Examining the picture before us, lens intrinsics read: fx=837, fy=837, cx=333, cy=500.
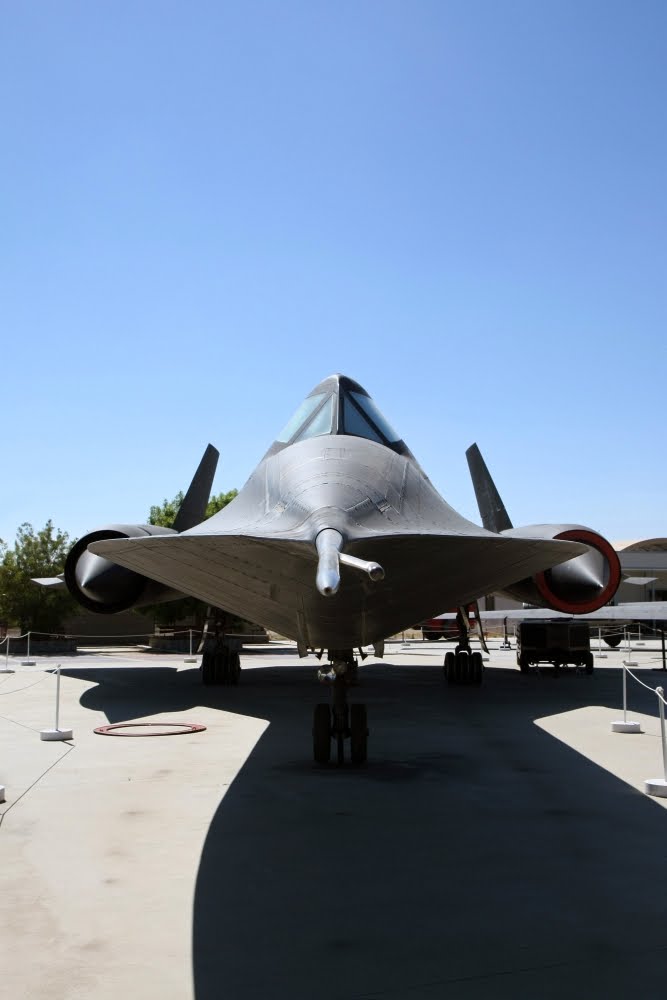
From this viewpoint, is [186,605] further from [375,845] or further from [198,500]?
[375,845]

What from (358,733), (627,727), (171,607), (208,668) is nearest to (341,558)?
(358,733)

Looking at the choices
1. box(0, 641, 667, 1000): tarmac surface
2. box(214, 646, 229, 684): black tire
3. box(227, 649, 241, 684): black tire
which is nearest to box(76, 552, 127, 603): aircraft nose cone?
box(214, 646, 229, 684): black tire

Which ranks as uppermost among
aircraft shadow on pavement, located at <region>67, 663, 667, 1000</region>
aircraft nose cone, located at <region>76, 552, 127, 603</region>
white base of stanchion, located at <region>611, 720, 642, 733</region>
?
aircraft nose cone, located at <region>76, 552, 127, 603</region>

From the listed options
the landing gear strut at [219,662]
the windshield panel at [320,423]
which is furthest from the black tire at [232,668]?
the windshield panel at [320,423]

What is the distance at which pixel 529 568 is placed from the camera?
18.6 feet

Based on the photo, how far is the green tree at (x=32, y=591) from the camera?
2517cm

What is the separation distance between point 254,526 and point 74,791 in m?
2.20

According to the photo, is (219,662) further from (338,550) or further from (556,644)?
(338,550)

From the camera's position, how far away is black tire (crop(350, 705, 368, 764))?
6.62m

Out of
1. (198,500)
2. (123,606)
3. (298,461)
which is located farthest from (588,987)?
(198,500)

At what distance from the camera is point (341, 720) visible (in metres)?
6.59

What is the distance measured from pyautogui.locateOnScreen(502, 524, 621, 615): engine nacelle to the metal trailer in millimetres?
6503

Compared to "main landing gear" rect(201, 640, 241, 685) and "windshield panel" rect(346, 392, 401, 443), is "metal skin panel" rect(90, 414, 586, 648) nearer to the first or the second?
"windshield panel" rect(346, 392, 401, 443)

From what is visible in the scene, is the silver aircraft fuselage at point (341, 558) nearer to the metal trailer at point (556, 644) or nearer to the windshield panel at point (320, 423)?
the windshield panel at point (320, 423)
